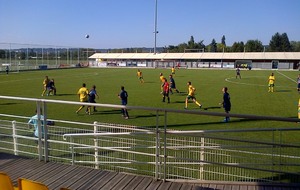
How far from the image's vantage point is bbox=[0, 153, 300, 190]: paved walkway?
15.9 ft

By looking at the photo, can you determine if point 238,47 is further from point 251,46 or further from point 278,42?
point 278,42

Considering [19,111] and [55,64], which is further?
[55,64]

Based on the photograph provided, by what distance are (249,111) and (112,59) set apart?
86.5 metres

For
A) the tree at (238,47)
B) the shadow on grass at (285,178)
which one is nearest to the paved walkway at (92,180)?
the shadow on grass at (285,178)

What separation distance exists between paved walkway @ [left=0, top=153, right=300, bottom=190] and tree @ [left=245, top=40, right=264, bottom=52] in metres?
111

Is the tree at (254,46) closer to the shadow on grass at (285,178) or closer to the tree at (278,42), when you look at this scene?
the tree at (278,42)

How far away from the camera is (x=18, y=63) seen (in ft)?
211

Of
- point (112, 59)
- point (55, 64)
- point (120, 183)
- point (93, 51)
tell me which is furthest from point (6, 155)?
point (93, 51)

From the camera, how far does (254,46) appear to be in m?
111

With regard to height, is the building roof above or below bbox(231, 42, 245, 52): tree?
below

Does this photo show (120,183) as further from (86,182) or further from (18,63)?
(18,63)

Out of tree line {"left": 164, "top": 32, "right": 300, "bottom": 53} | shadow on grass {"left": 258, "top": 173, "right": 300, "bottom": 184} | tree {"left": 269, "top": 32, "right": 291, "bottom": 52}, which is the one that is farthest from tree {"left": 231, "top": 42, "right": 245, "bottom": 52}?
shadow on grass {"left": 258, "top": 173, "right": 300, "bottom": 184}

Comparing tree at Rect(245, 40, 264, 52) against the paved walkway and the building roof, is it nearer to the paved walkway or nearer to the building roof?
the building roof

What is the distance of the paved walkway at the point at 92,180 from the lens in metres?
4.84
